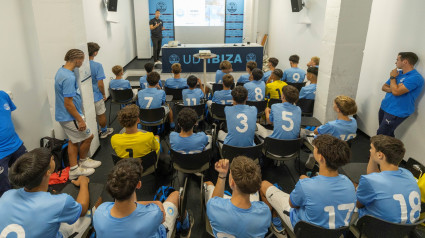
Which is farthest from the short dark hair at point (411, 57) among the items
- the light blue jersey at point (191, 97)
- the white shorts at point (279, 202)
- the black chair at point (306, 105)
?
the light blue jersey at point (191, 97)

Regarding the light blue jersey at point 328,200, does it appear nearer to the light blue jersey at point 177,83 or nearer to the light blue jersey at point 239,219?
the light blue jersey at point 239,219

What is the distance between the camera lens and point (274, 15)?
411 inches

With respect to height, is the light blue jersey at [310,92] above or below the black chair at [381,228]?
above

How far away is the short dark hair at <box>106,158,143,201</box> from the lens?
1.71 metres

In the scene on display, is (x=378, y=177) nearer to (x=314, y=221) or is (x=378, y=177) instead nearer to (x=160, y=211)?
(x=314, y=221)

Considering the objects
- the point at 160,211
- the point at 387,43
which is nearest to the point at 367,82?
the point at 387,43

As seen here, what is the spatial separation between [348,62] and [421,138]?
1453 mm

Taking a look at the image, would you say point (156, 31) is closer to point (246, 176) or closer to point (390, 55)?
point (390, 55)

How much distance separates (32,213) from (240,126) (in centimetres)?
218

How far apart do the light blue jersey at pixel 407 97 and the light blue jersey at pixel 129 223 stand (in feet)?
12.4

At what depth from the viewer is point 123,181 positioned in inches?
68.2

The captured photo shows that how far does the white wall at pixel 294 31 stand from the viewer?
7119 millimetres

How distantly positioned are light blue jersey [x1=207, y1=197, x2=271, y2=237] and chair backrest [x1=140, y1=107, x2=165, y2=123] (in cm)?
252

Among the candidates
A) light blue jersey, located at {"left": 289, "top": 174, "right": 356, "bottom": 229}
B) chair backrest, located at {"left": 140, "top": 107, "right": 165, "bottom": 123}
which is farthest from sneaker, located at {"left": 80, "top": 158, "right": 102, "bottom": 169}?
light blue jersey, located at {"left": 289, "top": 174, "right": 356, "bottom": 229}
